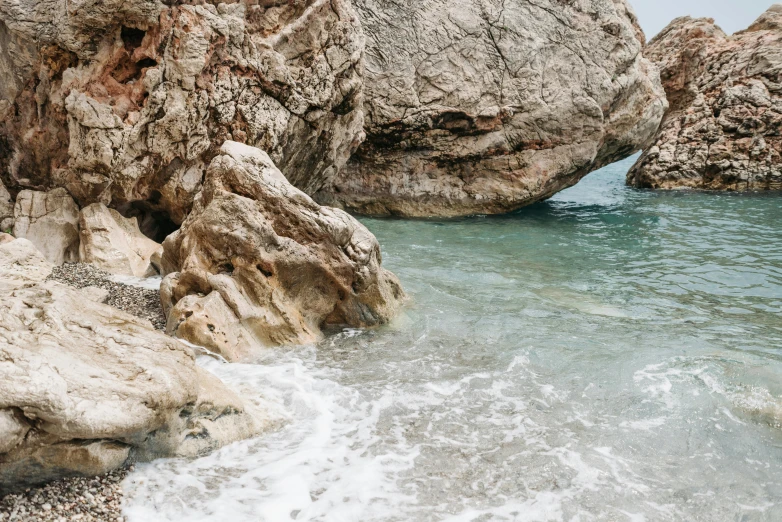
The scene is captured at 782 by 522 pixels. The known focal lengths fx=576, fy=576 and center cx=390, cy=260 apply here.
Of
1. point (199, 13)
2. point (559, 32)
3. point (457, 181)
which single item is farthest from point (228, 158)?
point (559, 32)

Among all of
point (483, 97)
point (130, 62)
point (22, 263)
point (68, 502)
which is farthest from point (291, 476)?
point (483, 97)

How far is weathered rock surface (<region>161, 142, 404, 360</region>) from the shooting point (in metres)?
7.78

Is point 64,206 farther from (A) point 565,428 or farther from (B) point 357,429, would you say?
(A) point 565,428

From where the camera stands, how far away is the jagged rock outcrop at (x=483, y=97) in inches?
684

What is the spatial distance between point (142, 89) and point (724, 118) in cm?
2404

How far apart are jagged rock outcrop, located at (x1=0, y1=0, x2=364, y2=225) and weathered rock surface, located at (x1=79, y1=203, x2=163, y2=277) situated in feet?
1.16

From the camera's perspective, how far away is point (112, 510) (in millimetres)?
4164

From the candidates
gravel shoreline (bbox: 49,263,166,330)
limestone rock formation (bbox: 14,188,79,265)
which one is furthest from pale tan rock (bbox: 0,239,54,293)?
limestone rock formation (bbox: 14,188,79,265)

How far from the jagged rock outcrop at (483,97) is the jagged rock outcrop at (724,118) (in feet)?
27.5

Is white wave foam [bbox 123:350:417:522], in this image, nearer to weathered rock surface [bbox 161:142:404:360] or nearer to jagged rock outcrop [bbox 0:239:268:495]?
jagged rock outcrop [bbox 0:239:268:495]

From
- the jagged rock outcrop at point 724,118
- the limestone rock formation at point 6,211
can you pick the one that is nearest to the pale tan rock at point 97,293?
the limestone rock formation at point 6,211

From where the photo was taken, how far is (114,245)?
35.3ft

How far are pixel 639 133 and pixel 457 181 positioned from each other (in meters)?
6.59

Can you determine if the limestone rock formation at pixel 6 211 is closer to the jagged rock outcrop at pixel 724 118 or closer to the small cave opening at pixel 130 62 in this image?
the small cave opening at pixel 130 62
